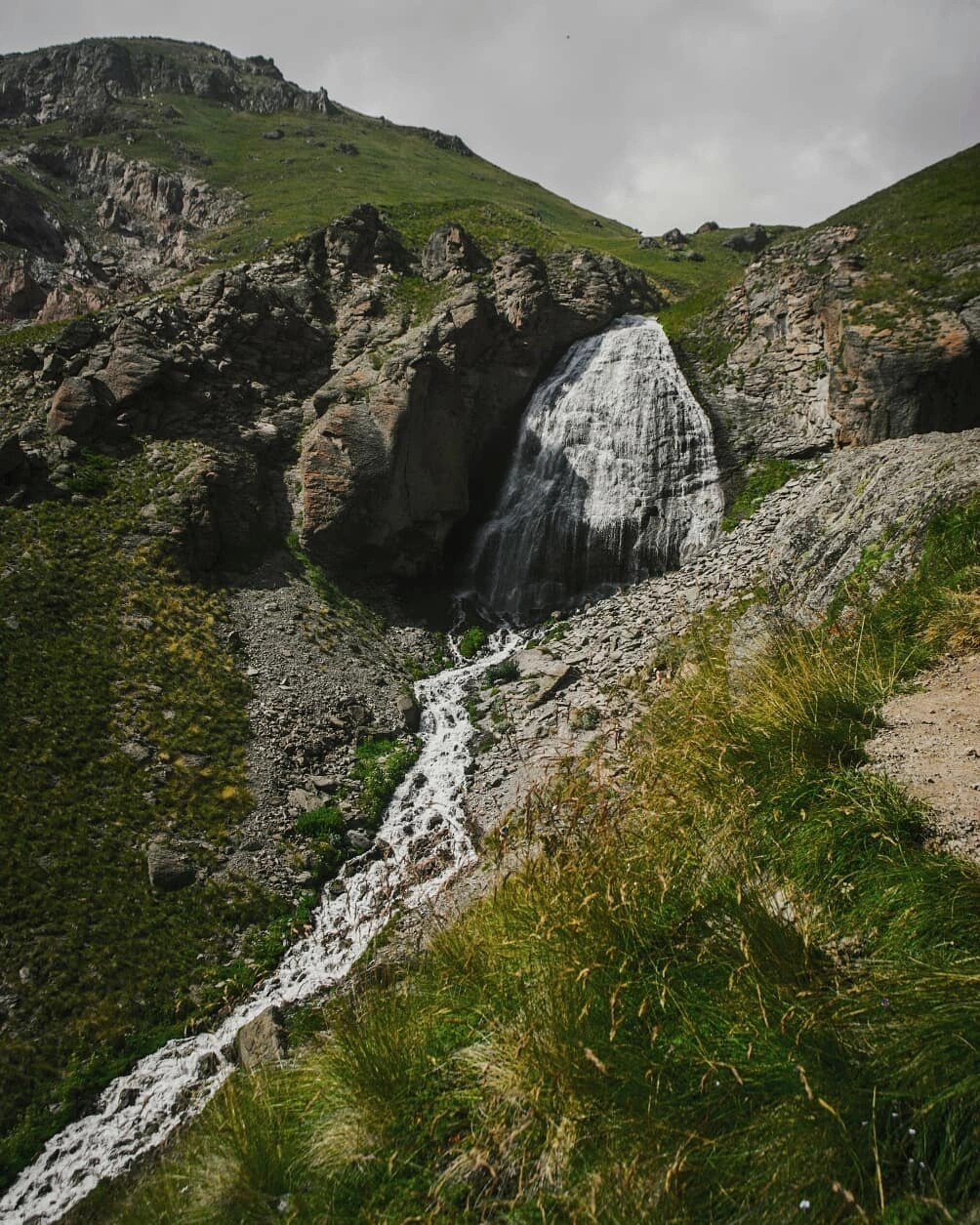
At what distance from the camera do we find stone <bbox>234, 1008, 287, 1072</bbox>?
26.2 feet

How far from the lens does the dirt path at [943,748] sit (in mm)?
3916

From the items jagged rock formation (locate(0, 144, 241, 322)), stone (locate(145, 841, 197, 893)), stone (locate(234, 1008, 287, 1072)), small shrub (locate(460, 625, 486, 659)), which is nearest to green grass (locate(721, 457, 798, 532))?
small shrub (locate(460, 625, 486, 659))

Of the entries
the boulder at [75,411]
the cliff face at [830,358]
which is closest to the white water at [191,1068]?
the boulder at [75,411]

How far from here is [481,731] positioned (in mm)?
17375

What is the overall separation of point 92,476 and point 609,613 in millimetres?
18996

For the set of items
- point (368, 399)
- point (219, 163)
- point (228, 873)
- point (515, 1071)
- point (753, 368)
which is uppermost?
point (219, 163)

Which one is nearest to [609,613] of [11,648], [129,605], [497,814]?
[497,814]

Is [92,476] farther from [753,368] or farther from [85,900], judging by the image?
[753,368]

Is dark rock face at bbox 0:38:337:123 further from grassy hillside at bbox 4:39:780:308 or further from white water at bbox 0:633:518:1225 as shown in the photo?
white water at bbox 0:633:518:1225

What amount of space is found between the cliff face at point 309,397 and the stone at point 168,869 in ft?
36.3

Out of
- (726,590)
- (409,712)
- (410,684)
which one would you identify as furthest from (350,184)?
(409,712)

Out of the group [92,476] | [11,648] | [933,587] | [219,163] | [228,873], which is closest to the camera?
[933,587]

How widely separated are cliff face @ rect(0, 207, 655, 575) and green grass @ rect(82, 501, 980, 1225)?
19.6 metres

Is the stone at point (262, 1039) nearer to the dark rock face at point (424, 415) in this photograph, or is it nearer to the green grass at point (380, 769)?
the green grass at point (380, 769)
